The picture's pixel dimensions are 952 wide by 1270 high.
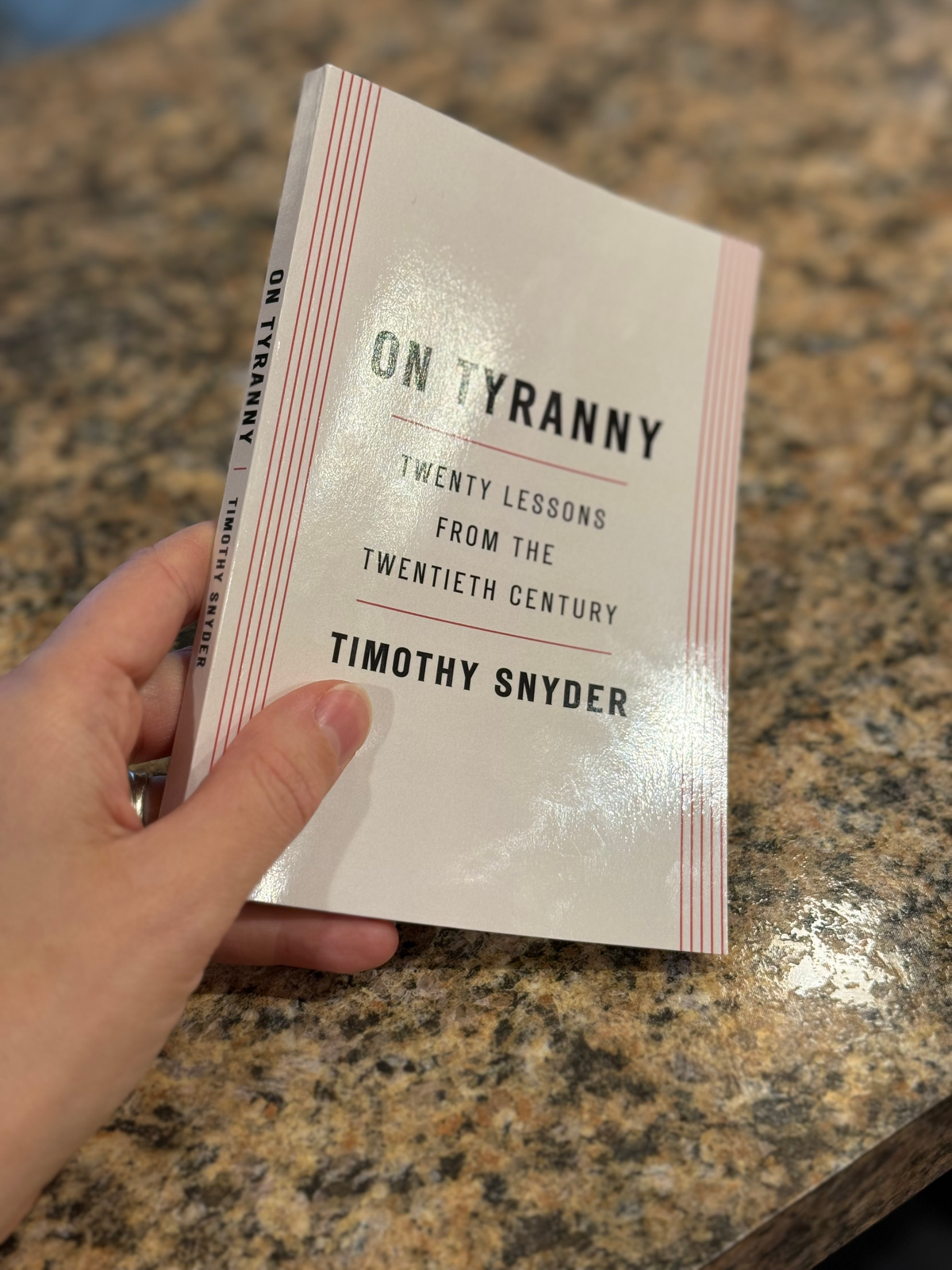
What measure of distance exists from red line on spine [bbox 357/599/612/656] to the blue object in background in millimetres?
2033

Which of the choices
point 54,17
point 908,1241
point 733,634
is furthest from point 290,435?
point 54,17

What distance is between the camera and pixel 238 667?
544mm

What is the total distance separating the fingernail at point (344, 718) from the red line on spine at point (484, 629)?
48 millimetres

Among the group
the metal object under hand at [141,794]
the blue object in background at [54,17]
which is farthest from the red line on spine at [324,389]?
the blue object in background at [54,17]

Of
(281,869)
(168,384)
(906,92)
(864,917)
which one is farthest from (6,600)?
(906,92)

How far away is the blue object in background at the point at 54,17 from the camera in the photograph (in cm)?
210

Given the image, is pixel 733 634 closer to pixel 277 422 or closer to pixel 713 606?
pixel 713 606

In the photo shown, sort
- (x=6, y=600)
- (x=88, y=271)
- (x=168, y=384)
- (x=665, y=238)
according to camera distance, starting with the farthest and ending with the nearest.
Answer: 1. (x=88, y=271)
2. (x=168, y=384)
3. (x=6, y=600)
4. (x=665, y=238)

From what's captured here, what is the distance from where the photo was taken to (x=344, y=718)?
0.54 meters

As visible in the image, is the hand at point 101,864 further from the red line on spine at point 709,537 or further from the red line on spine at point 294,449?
the red line on spine at point 709,537

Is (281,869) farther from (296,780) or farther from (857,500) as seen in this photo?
(857,500)

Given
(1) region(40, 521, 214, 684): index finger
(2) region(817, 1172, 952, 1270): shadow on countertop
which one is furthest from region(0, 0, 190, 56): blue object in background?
(2) region(817, 1172, 952, 1270): shadow on countertop

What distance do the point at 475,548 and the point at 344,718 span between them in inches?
5.3

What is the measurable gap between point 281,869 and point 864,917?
0.36 m
